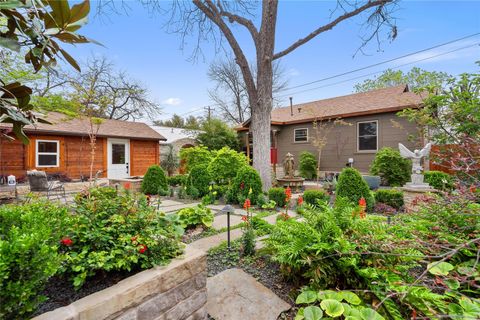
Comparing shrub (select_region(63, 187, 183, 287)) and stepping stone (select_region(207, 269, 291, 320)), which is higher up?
shrub (select_region(63, 187, 183, 287))

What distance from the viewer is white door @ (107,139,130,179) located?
12.2 metres

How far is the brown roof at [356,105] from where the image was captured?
9727mm

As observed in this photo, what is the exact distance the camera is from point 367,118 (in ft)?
34.6

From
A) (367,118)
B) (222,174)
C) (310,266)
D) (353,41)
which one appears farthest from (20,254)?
(367,118)

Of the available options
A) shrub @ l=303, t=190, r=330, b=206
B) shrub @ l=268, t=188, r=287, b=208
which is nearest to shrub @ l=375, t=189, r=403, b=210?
shrub @ l=303, t=190, r=330, b=206

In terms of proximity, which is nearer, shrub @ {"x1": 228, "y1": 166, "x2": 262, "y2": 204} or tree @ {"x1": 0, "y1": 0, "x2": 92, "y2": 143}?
tree @ {"x1": 0, "y1": 0, "x2": 92, "y2": 143}

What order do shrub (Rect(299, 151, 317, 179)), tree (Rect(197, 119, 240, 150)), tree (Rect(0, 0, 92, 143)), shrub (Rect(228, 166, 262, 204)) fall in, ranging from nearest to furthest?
1. tree (Rect(0, 0, 92, 143))
2. shrub (Rect(228, 166, 262, 204))
3. shrub (Rect(299, 151, 317, 179))
4. tree (Rect(197, 119, 240, 150))

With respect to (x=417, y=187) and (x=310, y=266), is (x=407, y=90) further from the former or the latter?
(x=310, y=266)

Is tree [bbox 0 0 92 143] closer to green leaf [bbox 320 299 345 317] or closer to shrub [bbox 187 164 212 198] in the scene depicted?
green leaf [bbox 320 299 345 317]

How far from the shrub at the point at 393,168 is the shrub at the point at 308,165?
306 cm

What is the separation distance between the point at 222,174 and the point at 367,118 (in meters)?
7.08

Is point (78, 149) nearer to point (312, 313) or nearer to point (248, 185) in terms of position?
point (248, 185)

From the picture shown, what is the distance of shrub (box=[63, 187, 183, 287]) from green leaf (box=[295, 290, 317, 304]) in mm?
1001

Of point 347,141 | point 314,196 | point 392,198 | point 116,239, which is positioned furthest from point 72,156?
point 347,141
